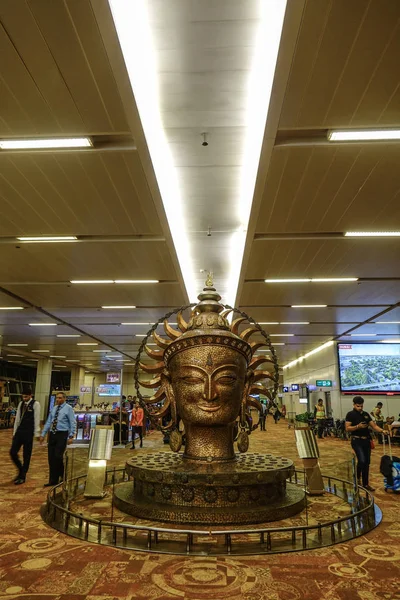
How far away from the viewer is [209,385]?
15.4 feet

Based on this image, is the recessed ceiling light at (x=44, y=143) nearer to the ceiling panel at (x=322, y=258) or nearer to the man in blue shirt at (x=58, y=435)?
the ceiling panel at (x=322, y=258)

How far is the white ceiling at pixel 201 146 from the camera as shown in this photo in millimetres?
3289

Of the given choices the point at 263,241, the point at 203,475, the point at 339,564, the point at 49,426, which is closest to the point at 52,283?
the point at 49,426

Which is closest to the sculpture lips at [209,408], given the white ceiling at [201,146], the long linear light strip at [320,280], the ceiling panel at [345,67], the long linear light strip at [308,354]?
the white ceiling at [201,146]

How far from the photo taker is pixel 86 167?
5.10m

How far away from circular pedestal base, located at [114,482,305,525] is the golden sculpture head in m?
0.72

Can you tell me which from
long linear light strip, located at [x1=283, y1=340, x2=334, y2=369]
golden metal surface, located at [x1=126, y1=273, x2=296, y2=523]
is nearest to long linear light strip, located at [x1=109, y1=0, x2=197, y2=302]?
golden metal surface, located at [x1=126, y1=273, x2=296, y2=523]

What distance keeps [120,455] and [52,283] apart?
457cm

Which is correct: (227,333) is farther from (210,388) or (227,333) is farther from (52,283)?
(52,283)

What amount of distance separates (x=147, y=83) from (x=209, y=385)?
10.4 ft

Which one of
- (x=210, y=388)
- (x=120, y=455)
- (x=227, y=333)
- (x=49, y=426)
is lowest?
(x=120, y=455)

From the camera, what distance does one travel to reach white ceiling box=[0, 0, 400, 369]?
10.8 ft

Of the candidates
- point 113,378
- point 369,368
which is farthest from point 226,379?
point 369,368

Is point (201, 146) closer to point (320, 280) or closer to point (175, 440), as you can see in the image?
point (175, 440)
